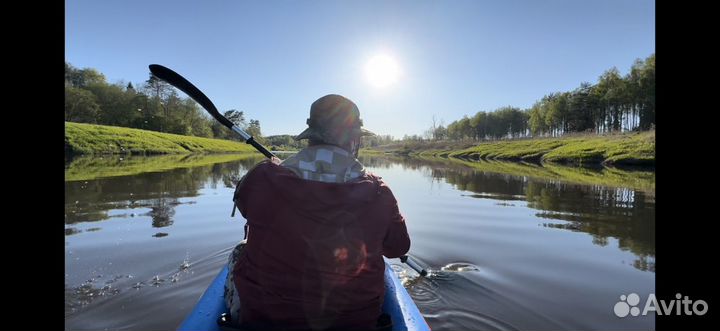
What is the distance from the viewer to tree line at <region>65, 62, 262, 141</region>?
189ft

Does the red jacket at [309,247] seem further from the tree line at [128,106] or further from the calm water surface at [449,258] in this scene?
the tree line at [128,106]

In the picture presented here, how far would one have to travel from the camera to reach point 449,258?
6.32m

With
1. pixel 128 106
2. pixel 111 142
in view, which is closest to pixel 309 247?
pixel 111 142

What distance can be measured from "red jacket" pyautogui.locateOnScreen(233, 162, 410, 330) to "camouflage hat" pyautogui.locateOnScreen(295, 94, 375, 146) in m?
0.34

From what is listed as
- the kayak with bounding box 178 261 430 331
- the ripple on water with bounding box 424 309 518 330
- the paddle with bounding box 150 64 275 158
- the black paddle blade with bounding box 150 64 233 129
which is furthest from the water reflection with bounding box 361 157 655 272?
the black paddle blade with bounding box 150 64 233 129

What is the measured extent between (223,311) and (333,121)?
1.68m

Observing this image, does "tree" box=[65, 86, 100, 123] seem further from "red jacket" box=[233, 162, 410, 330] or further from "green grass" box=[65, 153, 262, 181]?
"red jacket" box=[233, 162, 410, 330]

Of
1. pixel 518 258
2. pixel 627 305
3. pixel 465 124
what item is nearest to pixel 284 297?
pixel 627 305

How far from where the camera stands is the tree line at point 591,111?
51444 mm

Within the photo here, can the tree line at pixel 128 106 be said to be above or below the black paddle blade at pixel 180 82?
above

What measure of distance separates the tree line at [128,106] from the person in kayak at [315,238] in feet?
223

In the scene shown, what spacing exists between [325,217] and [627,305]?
Result: 15.1 feet

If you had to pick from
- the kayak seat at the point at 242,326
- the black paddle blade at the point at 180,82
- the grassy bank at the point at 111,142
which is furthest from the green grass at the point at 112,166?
the kayak seat at the point at 242,326

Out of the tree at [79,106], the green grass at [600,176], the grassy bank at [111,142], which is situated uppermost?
the tree at [79,106]
